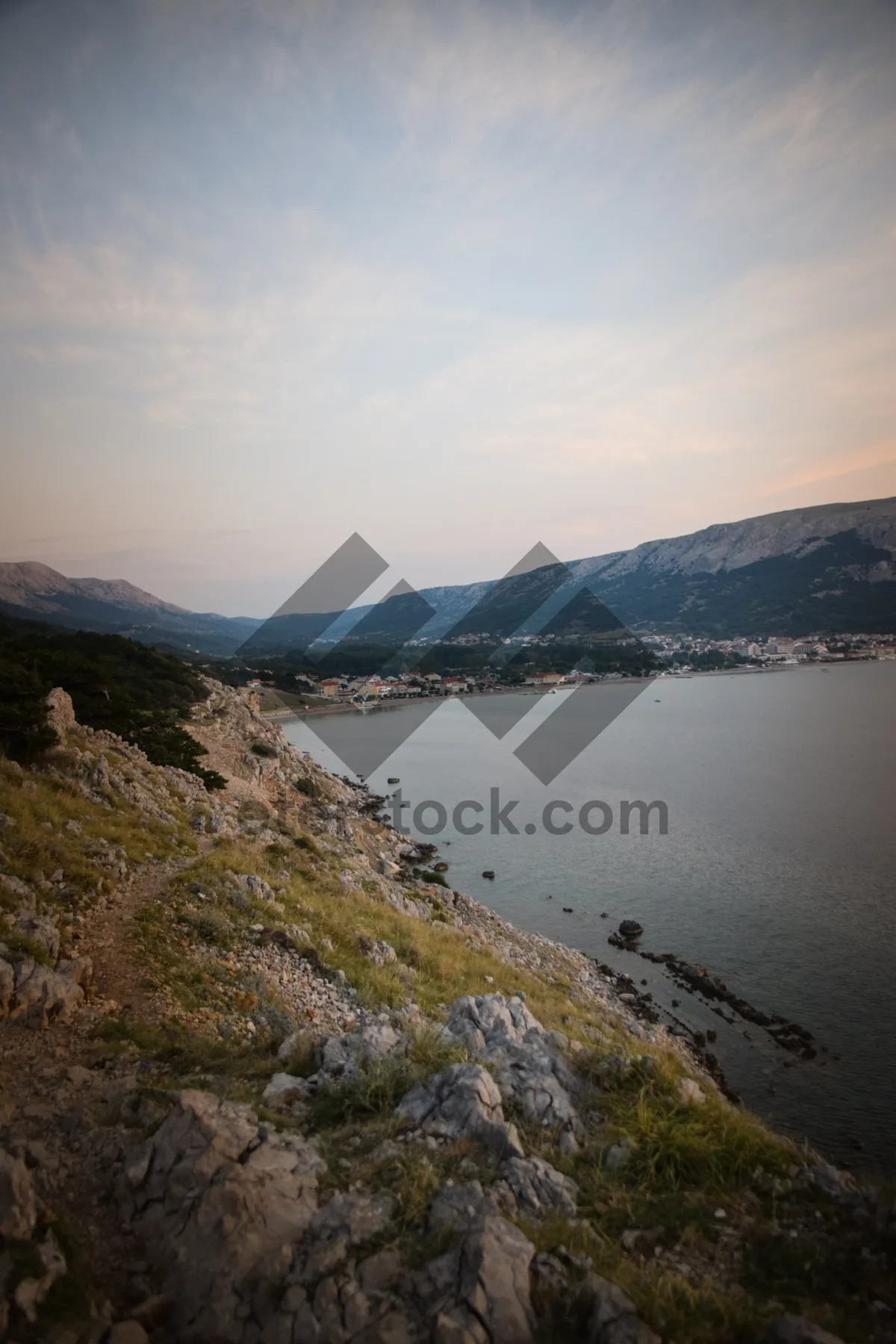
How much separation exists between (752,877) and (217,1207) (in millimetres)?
22283

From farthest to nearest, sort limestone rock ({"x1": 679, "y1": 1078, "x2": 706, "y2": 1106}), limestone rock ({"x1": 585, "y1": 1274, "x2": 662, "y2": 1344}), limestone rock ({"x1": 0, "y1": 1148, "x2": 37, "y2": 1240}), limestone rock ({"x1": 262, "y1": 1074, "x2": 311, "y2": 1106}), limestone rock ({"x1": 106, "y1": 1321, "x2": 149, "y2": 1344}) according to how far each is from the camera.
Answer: limestone rock ({"x1": 679, "y1": 1078, "x2": 706, "y2": 1106}) < limestone rock ({"x1": 262, "y1": 1074, "x2": 311, "y2": 1106}) < limestone rock ({"x1": 0, "y1": 1148, "x2": 37, "y2": 1240}) < limestone rock ({"x1": 585, "y1": 1274, "x2": 662, "y2": 1344}) < limestone rock ({"x1": 106, "y1": 1321, "x2": 149, "y2": 1344})

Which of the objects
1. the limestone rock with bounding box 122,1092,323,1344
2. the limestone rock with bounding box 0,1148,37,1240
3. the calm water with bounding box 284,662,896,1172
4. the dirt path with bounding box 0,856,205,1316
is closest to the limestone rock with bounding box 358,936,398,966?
the dirt path with bounding box 0,856,205,1316

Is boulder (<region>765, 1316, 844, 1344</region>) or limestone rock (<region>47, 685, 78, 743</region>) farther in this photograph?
limestone rock (<region>47, 685, 78, 743</region>)

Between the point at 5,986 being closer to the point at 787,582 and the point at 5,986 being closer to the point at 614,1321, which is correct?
the point at 614,1321

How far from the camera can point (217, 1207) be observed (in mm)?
3518

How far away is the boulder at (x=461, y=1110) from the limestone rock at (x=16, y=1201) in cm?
245

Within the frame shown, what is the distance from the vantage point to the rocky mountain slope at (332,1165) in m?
3.17

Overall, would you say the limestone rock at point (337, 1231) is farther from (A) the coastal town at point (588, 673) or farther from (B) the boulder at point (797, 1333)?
(A) the coastal town at point (588, 673)

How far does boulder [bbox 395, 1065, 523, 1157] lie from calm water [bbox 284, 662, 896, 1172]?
28.6ft

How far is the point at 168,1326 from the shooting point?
3.10m

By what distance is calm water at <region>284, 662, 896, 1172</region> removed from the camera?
40.3 feet

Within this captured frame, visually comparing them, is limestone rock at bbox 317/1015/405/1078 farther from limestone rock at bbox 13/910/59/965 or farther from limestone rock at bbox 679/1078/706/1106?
limestone rock at bbox 13/910/59/965

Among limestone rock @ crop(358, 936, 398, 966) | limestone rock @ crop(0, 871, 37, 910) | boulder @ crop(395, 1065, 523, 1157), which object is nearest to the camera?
boulder @ crop(395, 1065, 523, 1157)

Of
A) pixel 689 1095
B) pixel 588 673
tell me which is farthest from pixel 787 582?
pixel 689 1095
